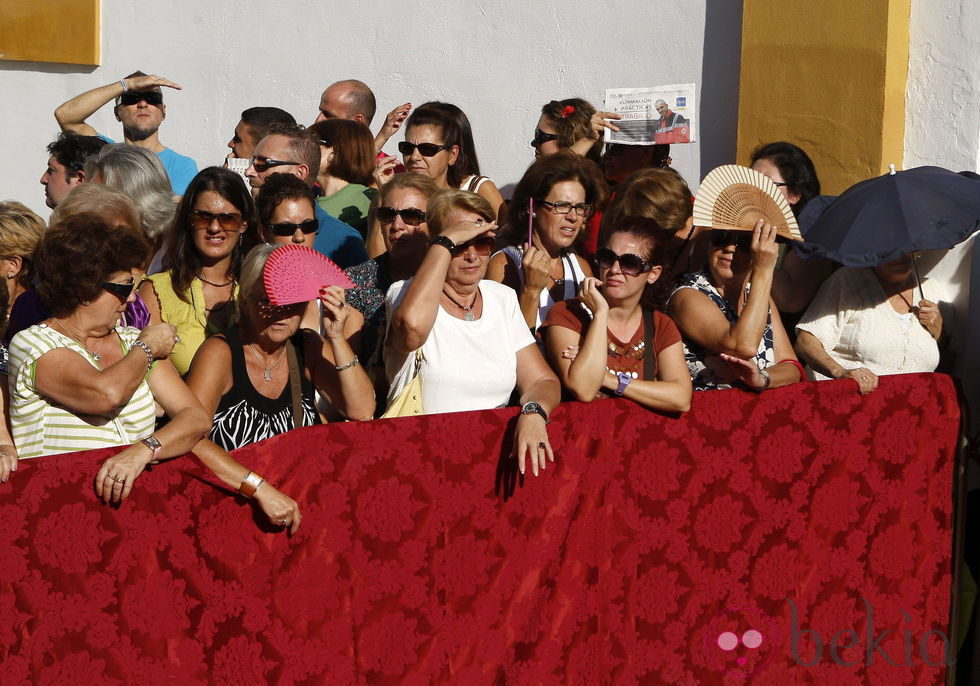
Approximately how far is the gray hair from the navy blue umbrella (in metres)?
2.83

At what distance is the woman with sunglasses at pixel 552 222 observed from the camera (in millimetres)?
5484

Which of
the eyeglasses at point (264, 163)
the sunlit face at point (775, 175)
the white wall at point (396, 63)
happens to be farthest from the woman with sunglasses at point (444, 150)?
the white wall at point (396, 63)

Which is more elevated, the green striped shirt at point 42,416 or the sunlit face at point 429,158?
the sunlit face at point 429,158

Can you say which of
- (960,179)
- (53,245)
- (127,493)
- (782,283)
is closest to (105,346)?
(53,245)

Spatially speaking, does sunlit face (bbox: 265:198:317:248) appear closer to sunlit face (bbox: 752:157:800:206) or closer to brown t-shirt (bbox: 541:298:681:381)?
brown t-shirt (bbox: 541:298:681:381)

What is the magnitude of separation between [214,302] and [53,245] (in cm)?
115

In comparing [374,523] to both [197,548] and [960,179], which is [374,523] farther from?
[960,179]

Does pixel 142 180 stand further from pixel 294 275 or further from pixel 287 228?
pixel 294 275

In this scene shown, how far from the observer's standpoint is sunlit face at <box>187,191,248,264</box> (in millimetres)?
5141

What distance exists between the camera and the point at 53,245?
4051 millimetres

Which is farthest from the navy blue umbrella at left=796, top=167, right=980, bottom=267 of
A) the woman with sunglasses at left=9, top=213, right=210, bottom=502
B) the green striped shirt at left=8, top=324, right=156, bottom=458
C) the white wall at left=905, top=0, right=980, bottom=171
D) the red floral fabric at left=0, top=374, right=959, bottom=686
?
the green striped shirt at left=8, top=324, right=156, bottom=458

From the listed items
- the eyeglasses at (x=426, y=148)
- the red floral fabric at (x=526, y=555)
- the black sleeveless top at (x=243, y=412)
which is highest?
the eyeglasses at (x=426, y=148)

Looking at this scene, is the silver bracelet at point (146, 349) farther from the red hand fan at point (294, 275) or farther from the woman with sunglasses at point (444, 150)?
the woman with sunglasses at point (444, 150)

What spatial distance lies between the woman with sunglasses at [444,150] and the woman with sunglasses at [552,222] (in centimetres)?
86
